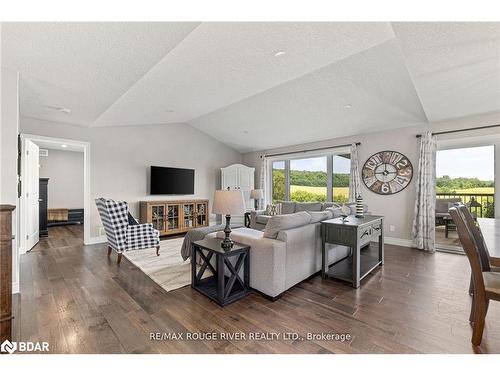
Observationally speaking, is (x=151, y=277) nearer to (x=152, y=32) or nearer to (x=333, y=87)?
(x=152, y=32)

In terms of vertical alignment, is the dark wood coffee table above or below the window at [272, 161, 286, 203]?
below

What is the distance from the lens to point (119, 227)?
340cm

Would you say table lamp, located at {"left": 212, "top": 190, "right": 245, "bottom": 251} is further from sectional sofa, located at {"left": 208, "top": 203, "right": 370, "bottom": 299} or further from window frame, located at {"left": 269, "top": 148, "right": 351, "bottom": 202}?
window frame, located at {"left": 269, "top": 148, "right": 351, "bottom": 202}

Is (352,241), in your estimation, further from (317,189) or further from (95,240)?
(95,240)

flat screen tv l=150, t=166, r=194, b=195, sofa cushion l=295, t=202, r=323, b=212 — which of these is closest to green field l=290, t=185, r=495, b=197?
sofa cushion l=295, t=202, r=323, b=212

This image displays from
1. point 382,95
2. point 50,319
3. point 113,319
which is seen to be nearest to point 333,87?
point 382,95

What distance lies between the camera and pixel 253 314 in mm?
2041

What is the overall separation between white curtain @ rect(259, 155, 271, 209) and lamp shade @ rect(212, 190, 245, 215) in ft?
15.6

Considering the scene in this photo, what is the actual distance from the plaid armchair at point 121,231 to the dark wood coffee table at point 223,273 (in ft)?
4.76

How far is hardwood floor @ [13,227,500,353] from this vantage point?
1.63m

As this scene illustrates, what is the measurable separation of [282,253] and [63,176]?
7.55 meters

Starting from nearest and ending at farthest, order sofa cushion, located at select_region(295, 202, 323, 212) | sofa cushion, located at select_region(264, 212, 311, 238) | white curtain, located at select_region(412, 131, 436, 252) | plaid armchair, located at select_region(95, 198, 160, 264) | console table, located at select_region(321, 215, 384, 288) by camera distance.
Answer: sofa cushion, located at select_region(264, 212, 311, 238) < console table, located at select_region(321, 215, 384, 288) < plaid armchair, located at select_region(95, 198, 160, 264) < white curtain, located at select_region(412, 131, 436, 252) < sofa cushion, located at select_region(295, 202, 323, 212)

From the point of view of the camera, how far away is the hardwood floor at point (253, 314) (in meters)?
1.63
